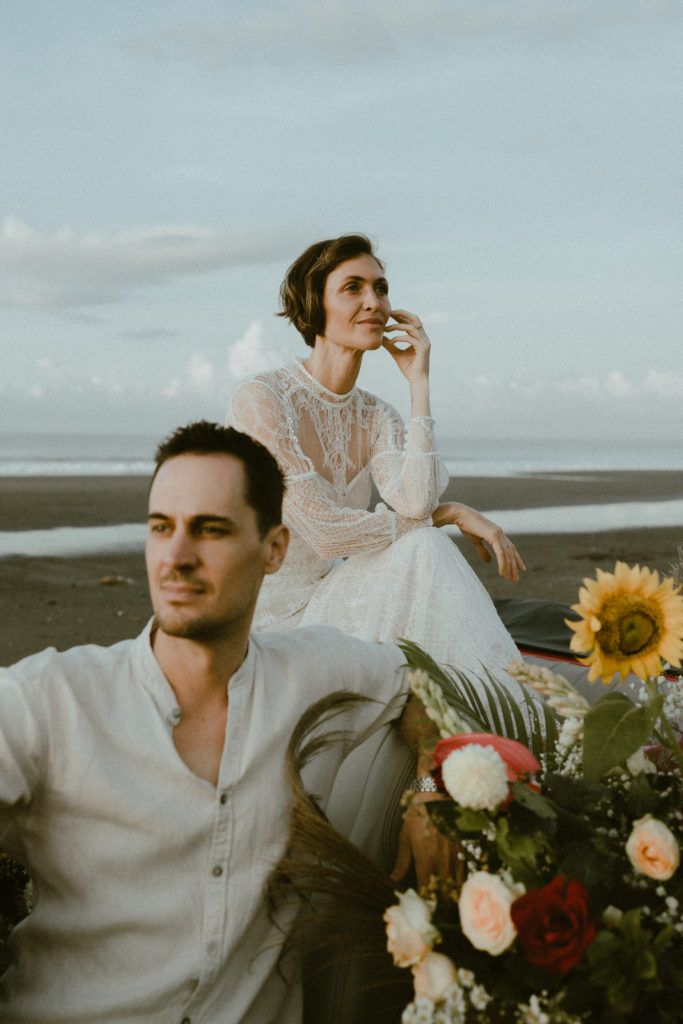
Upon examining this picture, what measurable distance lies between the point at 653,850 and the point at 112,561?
9.90 meters

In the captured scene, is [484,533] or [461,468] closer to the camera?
[484,533]

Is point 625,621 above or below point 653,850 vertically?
above

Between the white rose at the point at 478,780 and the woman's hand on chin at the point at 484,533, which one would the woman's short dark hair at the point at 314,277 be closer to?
the woman's hand on chin at the point at 484,533

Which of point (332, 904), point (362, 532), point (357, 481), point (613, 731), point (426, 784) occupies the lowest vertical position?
point (332, 904)

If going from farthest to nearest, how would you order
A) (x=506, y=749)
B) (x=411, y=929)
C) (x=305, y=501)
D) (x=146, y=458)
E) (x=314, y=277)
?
(x=146, y=458) < (x=314, y=277) < (x=305, y=501) < (x=506, y=749) < (x=411, y=929)

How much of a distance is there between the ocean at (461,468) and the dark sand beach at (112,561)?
62 cm

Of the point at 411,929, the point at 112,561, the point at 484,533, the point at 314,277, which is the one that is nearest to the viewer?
the point at 411,929

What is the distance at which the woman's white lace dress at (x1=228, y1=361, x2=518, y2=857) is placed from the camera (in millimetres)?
2957

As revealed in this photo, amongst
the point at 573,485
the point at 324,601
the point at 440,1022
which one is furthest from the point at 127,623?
the point at 573,485

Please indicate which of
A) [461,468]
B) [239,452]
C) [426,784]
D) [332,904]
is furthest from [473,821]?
[461,468]

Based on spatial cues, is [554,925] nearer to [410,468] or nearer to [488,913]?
[488,913]

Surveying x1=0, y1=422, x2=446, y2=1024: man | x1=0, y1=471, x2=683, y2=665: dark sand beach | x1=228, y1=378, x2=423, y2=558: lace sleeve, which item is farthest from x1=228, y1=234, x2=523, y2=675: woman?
x1=0, y1=471, x2=683, y2=665: dark sand beach

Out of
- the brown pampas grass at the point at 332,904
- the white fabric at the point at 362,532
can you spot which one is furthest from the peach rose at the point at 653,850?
the white fabric at the point at 362,532

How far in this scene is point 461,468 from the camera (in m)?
→ 28.8
